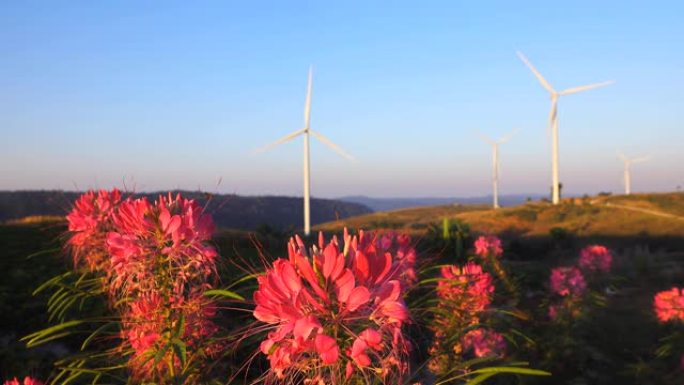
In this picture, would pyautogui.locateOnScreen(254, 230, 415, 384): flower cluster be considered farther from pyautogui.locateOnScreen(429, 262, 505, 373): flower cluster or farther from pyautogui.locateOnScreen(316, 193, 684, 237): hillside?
pyautogui.locateOnScreen(316, 193, 684, 237): hillside

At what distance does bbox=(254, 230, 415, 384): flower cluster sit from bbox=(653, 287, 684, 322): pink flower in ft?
22.1

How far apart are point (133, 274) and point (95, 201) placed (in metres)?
1.62

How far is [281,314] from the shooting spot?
5.12 feet

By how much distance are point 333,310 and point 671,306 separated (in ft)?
23.0

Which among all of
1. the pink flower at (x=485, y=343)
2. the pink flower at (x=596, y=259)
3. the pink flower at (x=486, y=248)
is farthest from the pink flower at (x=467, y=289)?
the pink flower at (x=596, y=259)

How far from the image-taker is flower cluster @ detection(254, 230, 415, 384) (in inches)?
60.3

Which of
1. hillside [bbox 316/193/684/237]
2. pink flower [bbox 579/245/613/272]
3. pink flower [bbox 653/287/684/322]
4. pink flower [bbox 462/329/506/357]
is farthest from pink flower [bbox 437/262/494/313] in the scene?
hillside [bbox 316/193/684/237]

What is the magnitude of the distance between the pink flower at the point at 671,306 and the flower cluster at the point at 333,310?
6.73m

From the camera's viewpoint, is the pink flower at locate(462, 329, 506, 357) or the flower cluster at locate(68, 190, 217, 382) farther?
the pink flower at locate(462, 329, 506, 357)

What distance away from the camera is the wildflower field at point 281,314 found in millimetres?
1603

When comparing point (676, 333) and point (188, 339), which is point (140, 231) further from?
point (676, 333)

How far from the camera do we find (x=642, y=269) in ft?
45.8

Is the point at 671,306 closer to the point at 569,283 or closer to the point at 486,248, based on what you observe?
the point at 569,283

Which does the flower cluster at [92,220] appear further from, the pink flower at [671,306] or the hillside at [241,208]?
the pink flower at [671,306]
